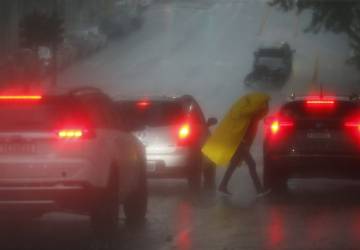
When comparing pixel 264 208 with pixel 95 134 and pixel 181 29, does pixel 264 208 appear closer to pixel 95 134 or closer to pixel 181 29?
pixel 95 134

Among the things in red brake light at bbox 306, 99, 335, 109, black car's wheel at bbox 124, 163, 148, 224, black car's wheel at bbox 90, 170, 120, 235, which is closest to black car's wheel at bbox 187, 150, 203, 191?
red brake light at bbox 306, 99, 335, 109

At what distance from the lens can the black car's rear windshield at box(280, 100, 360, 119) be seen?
62.8 ft

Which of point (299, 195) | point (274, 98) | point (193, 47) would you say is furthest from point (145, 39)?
point (299, 195)

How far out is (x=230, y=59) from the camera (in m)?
66.0

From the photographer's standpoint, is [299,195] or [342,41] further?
[342,41]

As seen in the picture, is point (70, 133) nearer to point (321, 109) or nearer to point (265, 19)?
point (321, 109)

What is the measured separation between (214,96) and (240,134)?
1456 inches

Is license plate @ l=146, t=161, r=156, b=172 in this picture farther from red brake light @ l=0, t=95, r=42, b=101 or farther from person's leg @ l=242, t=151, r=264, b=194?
red brake light @ l=0, t=95, r=42, b=101

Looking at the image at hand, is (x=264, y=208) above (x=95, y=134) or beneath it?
beneath

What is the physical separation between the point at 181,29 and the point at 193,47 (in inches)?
182

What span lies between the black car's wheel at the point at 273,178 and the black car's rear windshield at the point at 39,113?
21.3 ft

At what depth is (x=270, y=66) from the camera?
57188mm

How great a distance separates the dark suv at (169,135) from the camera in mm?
19922

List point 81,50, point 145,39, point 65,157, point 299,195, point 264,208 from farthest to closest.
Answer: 1. point 145,39
2. point 81,50
3. point 299,195
4. point 264,208
5. point 65,157
